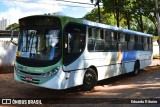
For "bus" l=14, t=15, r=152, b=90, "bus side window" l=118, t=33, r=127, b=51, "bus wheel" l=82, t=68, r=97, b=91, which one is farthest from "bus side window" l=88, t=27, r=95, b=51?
"bus side window" l=118, t=33, r=127, b=51

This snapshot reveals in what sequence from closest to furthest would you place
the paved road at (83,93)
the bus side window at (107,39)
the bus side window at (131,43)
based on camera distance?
the paved road at (83,93)
the bus side window at (107,39)
the bus side window at (131,43)

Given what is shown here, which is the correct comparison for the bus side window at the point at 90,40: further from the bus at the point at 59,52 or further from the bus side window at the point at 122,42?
the bus side window at the point at 122,42

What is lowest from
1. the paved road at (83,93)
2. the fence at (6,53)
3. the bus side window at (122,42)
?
the paved road at (83,93)

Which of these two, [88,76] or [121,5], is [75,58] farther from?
[121,5]

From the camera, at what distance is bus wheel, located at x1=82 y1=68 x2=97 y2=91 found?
11320 millimetres

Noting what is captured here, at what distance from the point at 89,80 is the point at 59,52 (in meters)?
2.44

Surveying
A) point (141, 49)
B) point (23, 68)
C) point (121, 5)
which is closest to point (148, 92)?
point (23, 68)

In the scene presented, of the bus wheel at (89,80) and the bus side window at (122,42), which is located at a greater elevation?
the bus side window at (122,42)

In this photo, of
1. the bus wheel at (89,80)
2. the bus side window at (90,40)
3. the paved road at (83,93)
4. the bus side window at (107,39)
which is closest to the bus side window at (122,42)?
the bus side window at (107,39)

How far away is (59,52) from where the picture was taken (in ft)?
31.7

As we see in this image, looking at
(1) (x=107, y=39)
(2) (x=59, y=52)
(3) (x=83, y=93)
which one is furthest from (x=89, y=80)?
(1) (x=107, y=39)

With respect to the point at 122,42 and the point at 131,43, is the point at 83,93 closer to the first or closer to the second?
the point at 122,42

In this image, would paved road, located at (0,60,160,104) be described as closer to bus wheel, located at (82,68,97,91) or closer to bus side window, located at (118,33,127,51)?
bus wheel, located at (82,68,97,91)

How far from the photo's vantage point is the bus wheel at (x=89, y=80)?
11320mm
